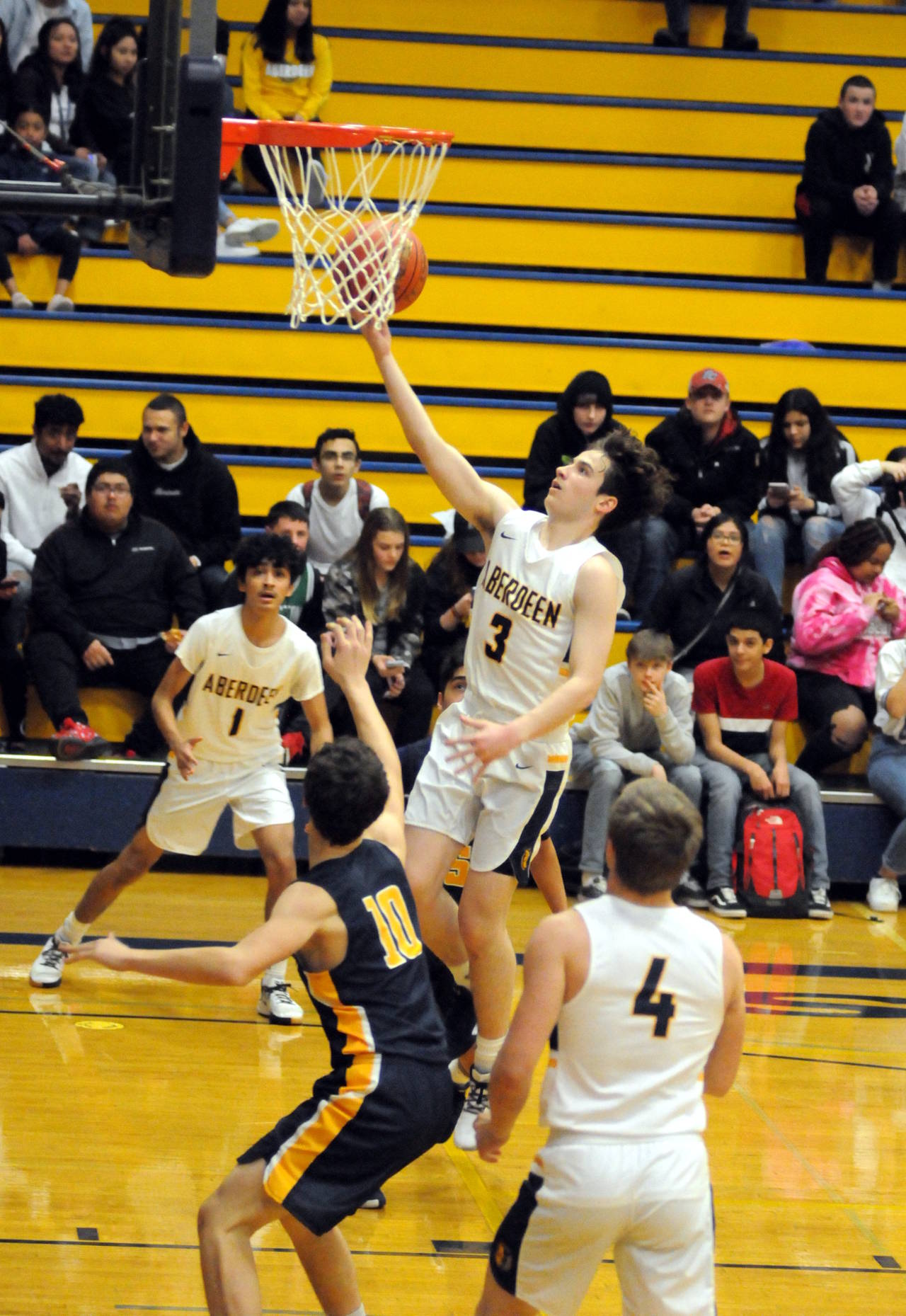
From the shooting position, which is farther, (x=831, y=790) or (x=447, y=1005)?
(x=831, y=790)

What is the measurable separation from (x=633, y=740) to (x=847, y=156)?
183 inches

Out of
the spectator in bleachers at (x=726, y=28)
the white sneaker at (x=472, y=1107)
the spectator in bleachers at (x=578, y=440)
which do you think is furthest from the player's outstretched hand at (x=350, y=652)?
the spectator in bleachers at (x=726, y=28)

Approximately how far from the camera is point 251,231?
527 cm

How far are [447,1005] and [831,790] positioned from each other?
342cm

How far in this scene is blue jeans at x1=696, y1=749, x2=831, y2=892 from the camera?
8023 mm

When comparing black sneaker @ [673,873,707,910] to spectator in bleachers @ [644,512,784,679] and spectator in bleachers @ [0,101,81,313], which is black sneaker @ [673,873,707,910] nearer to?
spectator in bleachers @ [644,512,784,679]

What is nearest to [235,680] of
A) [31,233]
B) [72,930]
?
[72,930]

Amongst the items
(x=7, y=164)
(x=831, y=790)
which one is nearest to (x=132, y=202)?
(x=831, y=790)

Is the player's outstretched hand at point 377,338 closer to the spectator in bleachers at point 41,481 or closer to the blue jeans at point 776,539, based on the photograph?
the spectator in bleachers at point 41,481

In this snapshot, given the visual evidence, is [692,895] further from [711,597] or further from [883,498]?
[883,498]

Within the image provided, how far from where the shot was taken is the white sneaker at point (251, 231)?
522 cm

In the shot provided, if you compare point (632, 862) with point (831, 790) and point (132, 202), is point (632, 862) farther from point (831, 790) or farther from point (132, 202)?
point (831, 790)

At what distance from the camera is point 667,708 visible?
784 centimetres

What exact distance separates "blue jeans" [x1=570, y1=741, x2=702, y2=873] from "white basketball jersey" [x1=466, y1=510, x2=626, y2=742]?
2.99 m
